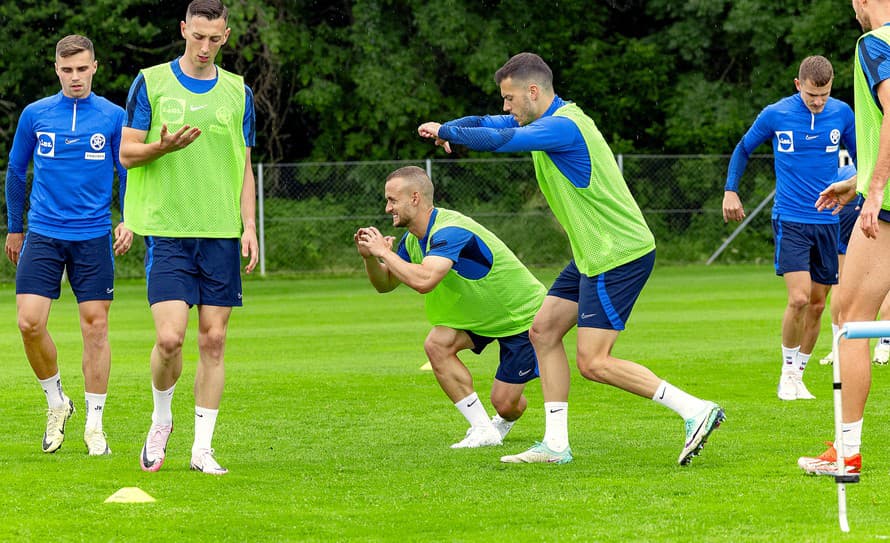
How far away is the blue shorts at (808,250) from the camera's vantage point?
10562 millimetres

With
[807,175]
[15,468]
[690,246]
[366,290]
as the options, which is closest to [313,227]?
[366,290]

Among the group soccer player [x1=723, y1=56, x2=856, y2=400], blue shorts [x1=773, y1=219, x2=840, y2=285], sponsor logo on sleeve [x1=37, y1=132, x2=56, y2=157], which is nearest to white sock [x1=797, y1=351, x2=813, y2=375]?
soccer player [x1=723, y1=56, x2=856, y2=400]

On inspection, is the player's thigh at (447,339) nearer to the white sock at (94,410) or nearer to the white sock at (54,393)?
the white sock at (94,410)

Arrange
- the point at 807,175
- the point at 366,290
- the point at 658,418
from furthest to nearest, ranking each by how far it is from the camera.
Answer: the point at 366,290 → the point at 807,175 → the point at 658,418

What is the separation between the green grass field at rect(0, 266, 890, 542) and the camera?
Result: 5.75 meters

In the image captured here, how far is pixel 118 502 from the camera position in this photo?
6297mm

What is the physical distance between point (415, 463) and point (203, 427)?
1.11 m

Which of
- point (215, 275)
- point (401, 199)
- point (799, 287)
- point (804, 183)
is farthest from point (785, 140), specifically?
point (215, 275)

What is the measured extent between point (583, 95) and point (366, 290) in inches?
550

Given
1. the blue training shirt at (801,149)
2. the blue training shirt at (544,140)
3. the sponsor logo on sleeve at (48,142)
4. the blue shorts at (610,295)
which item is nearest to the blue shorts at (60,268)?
the sponsor logo on sleeve at (48,142)

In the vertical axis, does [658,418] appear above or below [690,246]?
above

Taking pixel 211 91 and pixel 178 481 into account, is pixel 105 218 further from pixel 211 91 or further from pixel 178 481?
pixel 178 481

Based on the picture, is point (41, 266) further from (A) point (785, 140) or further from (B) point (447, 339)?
(A) point (785, 140)

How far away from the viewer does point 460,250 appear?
796 cm
